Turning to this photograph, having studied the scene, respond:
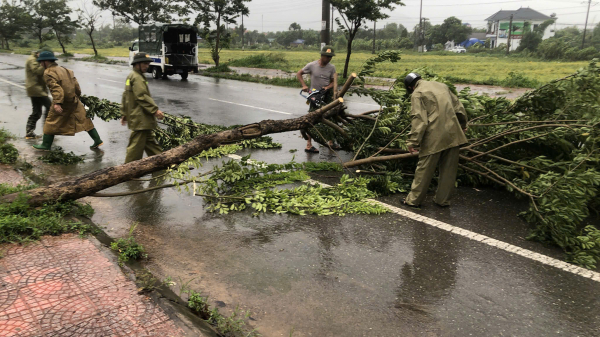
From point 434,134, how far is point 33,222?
4.24 meters

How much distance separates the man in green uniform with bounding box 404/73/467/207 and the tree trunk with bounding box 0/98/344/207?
1.99 metres

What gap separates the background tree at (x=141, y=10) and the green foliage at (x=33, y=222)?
34.1 metres

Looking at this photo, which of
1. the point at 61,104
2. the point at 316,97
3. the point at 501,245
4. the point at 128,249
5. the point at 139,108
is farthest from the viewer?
the point at 316,97

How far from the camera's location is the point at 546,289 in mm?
3717

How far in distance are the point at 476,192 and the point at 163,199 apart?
4078 mm

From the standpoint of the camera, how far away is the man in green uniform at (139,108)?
611 centimetres

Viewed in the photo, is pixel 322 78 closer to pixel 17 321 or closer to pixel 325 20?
pixel 17 321

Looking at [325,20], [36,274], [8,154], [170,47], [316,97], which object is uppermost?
[325,20]

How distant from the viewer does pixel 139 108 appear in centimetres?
623

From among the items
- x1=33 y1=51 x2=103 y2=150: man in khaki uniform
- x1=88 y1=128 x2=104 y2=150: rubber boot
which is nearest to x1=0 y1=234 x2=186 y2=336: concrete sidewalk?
x1=33 y1=51 x2=103 y2=150: man in khaki uniform

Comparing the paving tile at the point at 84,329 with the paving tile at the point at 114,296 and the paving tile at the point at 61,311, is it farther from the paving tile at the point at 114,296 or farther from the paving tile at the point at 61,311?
the paving tile at the point at 114,296

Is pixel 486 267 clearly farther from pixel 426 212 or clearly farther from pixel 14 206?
pixel 14 206

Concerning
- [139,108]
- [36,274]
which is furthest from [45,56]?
[36,274]

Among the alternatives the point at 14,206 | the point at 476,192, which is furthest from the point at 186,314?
the point at 476,192
